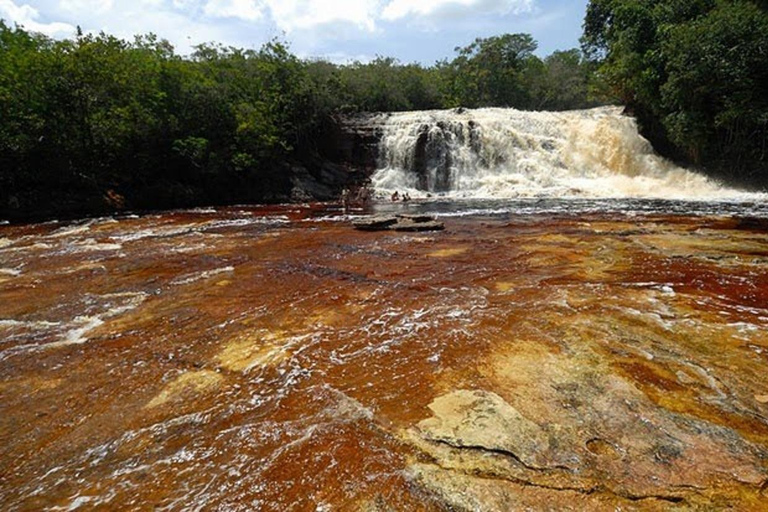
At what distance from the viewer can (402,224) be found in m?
10.5

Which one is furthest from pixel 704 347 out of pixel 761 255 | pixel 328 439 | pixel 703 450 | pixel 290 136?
pixel 290 136

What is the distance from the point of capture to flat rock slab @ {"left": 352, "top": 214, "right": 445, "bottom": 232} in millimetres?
10281

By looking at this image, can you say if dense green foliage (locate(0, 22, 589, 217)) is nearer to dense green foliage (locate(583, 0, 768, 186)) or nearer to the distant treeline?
the distant treeline

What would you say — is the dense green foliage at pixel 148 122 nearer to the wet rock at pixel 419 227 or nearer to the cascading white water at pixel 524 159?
the cascading white water at pixel 524 159

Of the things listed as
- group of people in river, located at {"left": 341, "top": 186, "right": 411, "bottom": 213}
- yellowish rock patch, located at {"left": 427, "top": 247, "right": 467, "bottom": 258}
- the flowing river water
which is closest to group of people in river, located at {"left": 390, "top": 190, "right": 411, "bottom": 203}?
group of people in river, located at {"left": 341, "top": 186, "right": 411, "bottom": 213}

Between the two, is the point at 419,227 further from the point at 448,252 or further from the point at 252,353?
the point at 252,353

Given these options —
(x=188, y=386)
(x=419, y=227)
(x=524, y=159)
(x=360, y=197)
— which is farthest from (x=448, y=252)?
(x=524, y=159)

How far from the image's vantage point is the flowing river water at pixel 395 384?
7.70ft

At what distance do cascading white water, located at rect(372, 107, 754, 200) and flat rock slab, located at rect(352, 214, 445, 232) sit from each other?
8456mm

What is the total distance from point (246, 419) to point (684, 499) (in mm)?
2702

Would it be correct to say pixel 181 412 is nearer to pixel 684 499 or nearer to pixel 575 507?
pixel 575 507

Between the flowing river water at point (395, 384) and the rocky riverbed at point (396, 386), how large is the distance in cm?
2

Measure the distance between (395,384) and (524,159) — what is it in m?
18.9

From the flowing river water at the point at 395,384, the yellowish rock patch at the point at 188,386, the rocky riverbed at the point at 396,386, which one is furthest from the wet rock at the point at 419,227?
the yellowish rock patch at the point at 188,386
